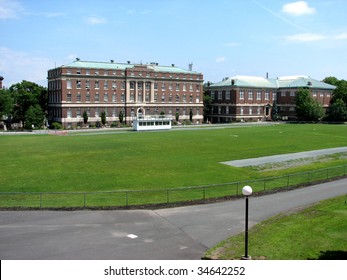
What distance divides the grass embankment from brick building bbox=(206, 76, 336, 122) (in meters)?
69.1

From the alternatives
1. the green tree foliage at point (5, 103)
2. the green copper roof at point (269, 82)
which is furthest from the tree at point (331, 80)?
the green tree foliage at point (5, 103)

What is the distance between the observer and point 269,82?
495 feet

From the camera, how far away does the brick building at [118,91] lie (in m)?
108

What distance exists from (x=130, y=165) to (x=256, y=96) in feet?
346

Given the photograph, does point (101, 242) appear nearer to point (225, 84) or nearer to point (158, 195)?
point (158, 195)

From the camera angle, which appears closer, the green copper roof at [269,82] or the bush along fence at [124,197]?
the bush along fence at [124,197]

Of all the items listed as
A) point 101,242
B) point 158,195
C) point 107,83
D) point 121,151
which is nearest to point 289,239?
point 101,242

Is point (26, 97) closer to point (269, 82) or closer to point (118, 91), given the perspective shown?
point (118, 91)

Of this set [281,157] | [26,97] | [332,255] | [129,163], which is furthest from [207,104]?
[332,255]

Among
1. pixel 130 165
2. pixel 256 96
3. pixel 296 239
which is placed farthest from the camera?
pixel 256 96

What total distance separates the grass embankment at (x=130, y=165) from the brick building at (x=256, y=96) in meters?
69.1

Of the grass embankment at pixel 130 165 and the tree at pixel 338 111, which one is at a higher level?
the tree at pixel 338 111

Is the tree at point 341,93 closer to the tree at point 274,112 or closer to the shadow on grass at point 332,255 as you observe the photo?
the tree at point 274,112

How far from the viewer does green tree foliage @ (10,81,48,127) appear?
366 ft
